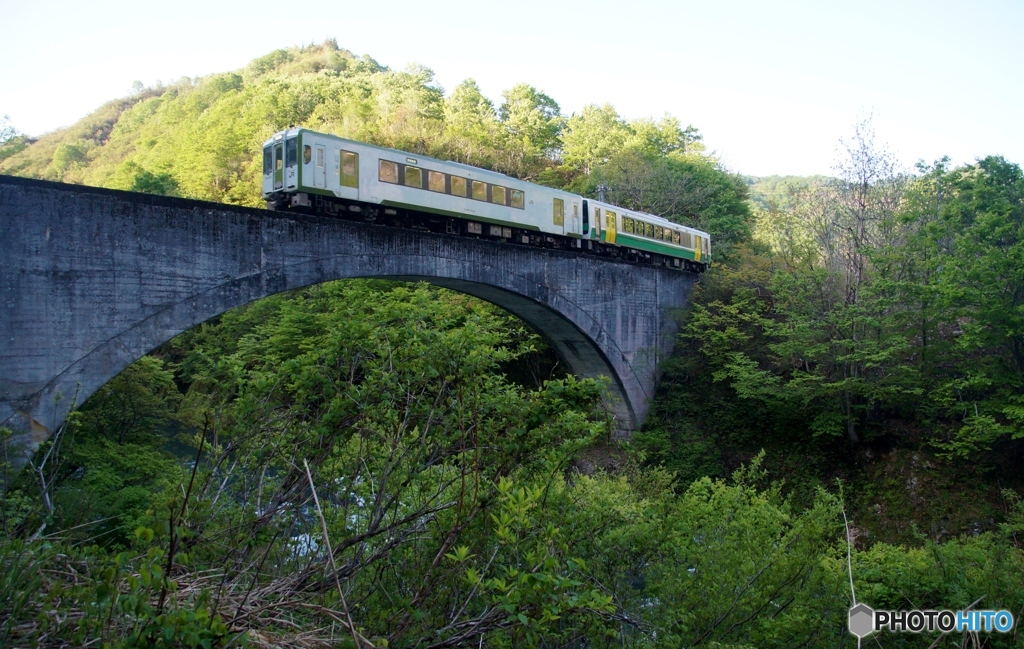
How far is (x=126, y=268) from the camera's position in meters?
9.09

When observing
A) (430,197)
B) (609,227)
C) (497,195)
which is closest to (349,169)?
(430,197)

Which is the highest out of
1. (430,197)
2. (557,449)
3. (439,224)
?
(430,197)

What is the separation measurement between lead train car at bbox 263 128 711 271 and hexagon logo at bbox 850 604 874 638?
10.1 metres

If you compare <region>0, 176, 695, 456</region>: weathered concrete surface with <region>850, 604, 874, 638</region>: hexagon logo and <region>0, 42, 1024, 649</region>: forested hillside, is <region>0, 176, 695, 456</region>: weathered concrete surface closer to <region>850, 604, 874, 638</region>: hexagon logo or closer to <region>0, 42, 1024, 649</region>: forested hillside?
<region>0, 42, 1024, 649</region>: forested hillside

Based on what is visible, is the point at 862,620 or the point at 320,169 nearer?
the point at 862,620

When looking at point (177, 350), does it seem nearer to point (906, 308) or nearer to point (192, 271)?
point (192, 271)

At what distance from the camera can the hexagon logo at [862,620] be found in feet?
20.0

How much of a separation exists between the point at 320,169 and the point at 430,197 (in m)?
2.57

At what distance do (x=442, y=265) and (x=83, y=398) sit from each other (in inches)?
266

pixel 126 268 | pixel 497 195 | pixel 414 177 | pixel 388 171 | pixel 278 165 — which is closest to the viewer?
pixel 126 268

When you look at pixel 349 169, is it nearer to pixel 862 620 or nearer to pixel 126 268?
pixel 126 268

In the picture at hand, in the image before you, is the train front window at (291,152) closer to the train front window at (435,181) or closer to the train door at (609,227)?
the train front window at (435,181)

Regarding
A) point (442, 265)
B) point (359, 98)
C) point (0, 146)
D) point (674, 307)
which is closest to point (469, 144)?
point (359, 98)

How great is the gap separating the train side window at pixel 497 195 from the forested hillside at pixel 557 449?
263 centimetres
